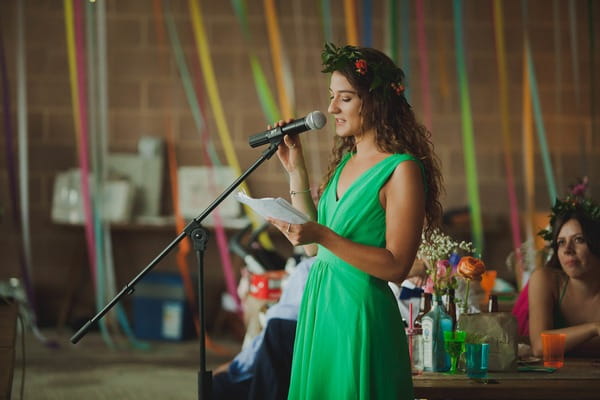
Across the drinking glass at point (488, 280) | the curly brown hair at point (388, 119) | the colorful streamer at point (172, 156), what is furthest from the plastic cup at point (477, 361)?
the colorful streamer at point (172, 156)

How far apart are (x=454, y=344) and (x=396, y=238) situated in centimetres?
55

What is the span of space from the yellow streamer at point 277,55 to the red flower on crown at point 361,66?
475cm

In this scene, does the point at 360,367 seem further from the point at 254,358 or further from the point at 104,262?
the point at 104,262

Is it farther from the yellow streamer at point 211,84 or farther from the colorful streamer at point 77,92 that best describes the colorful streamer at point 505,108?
the colorful streamer at point 77,92

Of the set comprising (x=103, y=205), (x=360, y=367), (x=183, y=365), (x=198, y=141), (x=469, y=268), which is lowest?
(x=183, y=365)

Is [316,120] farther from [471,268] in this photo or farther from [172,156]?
[172,156]

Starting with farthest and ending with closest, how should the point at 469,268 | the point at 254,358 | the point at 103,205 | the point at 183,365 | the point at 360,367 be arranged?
the point at 103,205
the point at 183,365
the point at 254,358
the point at 469,268
the point at 360,367

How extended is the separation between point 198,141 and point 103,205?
32.3 inches

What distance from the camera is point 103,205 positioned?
20.9 feet

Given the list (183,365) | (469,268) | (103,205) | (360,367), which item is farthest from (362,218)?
(103,205)

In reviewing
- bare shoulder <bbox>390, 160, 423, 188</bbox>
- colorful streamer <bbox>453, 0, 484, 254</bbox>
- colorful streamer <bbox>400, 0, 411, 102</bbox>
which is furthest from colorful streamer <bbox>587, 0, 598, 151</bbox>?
bare shoulder <bbox>390, 160, 423, 188</bbox>

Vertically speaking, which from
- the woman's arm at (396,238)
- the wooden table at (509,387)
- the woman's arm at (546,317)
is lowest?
the wooden table at (509,387)

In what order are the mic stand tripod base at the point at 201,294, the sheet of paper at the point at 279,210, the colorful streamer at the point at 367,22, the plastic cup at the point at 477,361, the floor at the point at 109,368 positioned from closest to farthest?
the sheet of paper at the point at 279,210 → the mic stand tripod base at the point at 201,294 → the plastic cup at the point at 477,361 → the floor at the point at 109,368 → the colorful streamer at the point at 367,22

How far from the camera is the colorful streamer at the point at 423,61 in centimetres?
676
